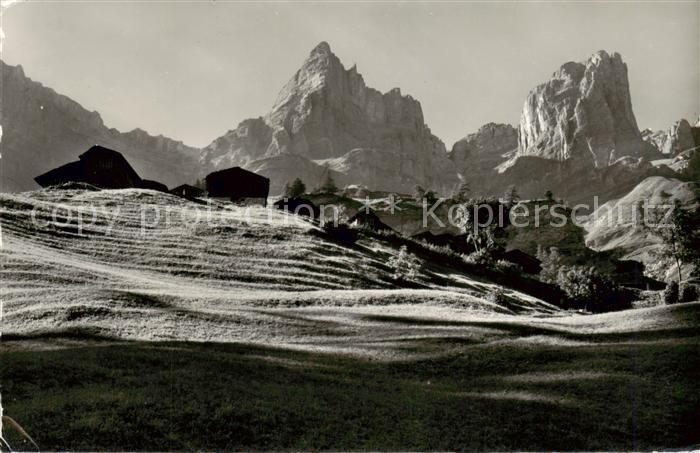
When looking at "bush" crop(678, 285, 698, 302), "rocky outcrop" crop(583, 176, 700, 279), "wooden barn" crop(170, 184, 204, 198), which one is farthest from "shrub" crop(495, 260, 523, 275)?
"rocky outcrop" crop(583, 176, 700, 279)

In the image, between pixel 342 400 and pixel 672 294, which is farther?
pixel 672 294

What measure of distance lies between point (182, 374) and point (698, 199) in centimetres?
17221

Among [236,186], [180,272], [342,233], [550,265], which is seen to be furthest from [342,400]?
[550,265]

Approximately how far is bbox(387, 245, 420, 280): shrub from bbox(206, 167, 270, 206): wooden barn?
44275 mm

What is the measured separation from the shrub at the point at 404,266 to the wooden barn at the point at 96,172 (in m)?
57.7

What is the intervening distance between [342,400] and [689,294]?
43010mm

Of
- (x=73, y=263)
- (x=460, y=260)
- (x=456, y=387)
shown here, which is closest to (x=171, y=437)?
(x=456, y=387)

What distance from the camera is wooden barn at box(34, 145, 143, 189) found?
91688 millimetres

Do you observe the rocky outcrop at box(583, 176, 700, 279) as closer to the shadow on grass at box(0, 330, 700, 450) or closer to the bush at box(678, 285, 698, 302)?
the bush at box(678, 285, 698, 302)

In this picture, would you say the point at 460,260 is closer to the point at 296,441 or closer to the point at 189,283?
the point at 189,283

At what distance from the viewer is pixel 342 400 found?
17719 millimetres

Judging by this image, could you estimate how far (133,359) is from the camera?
21406 millimetres

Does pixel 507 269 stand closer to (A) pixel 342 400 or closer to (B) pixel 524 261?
(B) pixel 524 261

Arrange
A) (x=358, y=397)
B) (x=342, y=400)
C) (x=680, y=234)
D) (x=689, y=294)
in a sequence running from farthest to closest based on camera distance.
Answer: (x=680, y=234) → (x=689, y=294) → (x=358, y=397) → (x=342, y=400)
